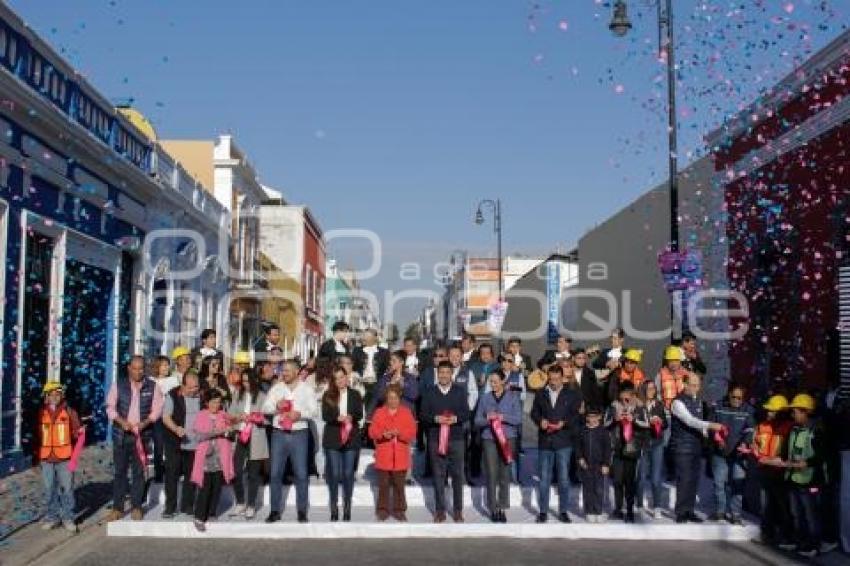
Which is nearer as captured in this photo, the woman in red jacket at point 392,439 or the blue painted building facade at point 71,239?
the woman in red jacket at point 392,439

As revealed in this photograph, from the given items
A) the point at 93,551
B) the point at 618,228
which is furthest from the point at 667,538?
the point at 618,228

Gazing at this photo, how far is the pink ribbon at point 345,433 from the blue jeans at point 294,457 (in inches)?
17.1

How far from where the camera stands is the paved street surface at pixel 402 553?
8992 mm

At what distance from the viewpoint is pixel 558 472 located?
35.8 feet

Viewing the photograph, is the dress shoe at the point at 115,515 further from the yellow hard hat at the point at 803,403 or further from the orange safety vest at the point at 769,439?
the yellow hard hat at the point at 803,403

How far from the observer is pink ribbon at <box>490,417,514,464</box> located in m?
10.8

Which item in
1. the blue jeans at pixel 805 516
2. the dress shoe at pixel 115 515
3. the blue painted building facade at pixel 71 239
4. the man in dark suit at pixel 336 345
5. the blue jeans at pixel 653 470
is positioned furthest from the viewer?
the man in dark suit at pixel 336 345

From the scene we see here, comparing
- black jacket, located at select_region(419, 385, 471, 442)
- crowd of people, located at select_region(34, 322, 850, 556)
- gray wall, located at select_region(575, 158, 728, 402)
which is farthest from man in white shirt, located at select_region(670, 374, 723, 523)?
gray wall, located at select_region(575, 158, 728, 402)

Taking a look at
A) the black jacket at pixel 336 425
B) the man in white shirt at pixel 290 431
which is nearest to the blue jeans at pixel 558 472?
the black jacket at pixel 336 425

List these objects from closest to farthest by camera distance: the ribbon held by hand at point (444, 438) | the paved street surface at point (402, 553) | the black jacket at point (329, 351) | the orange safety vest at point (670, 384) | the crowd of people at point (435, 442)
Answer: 1. the paved street surface at point (402, 553)
2. the crowd of people at point (435, 442)
3. the ribbon held by hand at point (444, 438)
4. the orange safety vest at point (670, 384)
5. the black jacket at point (329, 351)

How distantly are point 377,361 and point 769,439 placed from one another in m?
5.79

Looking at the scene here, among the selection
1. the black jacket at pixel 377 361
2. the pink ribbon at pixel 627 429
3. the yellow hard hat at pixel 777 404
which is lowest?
the pink ribbon at pixel 627 429

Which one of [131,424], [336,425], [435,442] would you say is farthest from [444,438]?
[131,424]

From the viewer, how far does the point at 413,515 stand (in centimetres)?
1130
